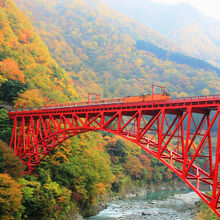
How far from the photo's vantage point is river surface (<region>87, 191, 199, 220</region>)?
3784 cm

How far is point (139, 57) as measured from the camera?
137m

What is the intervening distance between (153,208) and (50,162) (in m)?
18.3

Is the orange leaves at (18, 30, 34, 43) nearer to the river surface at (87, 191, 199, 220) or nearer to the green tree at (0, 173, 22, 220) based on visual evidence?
the river surface at (87, 191, 199, 220)

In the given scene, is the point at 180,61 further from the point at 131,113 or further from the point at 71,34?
the point at 131,113

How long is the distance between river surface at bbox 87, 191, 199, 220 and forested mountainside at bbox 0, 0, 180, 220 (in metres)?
2.68

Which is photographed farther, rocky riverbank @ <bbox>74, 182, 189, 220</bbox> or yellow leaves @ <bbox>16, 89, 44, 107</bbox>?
yellow leaves @ <bbox>16, 89, 44, 107</bbox>

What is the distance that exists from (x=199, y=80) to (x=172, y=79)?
11591 mm

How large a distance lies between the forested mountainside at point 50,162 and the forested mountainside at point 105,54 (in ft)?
102

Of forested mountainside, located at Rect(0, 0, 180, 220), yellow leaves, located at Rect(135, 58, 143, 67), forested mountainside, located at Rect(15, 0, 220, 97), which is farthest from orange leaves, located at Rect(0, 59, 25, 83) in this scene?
yellow leaves, located at Rect(135, 58, 143, 67)

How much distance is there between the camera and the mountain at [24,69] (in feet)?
157

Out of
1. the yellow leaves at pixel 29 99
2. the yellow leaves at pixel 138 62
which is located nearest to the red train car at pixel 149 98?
the yellow leaves at pixel 29 99

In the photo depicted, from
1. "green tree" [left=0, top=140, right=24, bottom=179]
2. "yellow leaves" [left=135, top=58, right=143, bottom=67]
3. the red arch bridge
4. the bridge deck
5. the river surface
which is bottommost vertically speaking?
the river surface

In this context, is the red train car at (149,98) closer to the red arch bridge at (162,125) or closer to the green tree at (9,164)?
the red arch bridge at (162,125)

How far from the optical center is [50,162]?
3709 cm
